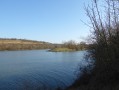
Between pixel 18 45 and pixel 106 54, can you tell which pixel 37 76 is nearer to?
pixel 106 54

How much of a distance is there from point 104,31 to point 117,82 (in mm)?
4227

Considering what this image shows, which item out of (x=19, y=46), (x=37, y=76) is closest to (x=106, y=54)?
(x=37, y=76)

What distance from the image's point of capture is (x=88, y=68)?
1848 cm

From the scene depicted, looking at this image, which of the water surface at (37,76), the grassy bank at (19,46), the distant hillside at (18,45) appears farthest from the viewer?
the distant hillside at (18,45)

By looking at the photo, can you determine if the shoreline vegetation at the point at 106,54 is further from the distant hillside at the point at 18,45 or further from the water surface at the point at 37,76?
the distant hillside at the point at 18,45

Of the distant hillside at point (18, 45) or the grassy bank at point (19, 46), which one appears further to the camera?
the distant hillside at point (18, 45)

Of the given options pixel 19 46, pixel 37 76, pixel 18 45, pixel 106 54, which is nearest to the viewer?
pixel 106 54

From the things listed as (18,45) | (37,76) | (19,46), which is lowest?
(37,76)

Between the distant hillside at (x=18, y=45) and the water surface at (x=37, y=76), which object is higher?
the distant hillside at (x=18, y=45)

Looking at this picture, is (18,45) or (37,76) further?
(18,45)

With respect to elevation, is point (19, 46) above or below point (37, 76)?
above

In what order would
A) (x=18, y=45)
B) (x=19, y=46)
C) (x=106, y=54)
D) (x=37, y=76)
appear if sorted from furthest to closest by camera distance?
(x=18, y=45)
(x=19, y=46)
(x=37, y=76)
(x=106, y=54)

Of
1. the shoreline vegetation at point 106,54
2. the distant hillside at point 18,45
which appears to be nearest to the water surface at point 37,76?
the shoreline vegetation at point 106,54

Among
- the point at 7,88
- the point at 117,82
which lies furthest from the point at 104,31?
the point at 7,88
